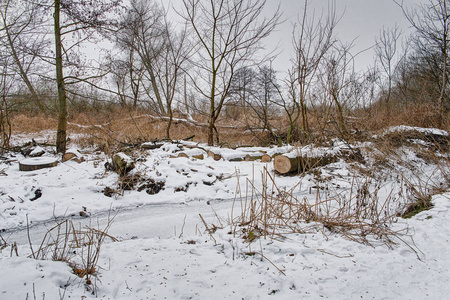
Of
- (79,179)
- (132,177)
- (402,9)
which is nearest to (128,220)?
(132,177)

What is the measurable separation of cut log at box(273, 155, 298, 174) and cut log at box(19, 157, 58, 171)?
4.99m

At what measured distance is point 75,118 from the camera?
535 inches

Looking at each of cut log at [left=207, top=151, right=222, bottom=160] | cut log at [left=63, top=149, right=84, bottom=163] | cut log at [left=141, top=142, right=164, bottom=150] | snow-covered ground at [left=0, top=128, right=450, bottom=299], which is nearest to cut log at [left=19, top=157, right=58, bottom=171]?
cut log at [left=63, top=149, right=84, bottom=163]

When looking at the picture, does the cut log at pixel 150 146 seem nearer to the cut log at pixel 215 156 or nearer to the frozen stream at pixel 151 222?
the cut log at pixel 215 156

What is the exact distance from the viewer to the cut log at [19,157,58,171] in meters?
4.68

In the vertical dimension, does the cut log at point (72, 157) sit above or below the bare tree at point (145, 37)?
below

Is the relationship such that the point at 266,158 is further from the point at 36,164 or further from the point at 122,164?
the point at 36,164

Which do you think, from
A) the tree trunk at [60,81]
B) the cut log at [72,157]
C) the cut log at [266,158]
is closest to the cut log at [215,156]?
the cut log at [266,158]

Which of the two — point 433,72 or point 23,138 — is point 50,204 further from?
point 433,72

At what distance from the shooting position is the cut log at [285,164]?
518 cm

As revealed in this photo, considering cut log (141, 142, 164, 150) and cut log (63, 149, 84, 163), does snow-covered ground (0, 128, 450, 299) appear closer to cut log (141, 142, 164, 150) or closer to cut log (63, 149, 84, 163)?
cut log (63, 149, 84, 163)

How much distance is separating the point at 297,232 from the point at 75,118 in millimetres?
15199

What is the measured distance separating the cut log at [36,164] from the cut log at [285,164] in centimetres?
499

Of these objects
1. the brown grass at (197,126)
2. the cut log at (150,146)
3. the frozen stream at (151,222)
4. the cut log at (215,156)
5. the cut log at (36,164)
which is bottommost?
the frozen stream at (151,222)
